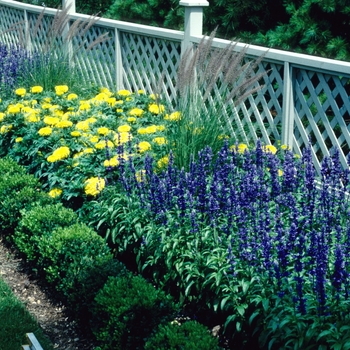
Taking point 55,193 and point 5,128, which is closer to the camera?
point 55,193

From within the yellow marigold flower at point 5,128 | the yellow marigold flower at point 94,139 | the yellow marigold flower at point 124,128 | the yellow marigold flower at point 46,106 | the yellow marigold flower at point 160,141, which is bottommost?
the yellow marigold flower at point 5,128

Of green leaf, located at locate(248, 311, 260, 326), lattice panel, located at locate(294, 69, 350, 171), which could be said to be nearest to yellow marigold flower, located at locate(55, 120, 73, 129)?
lattice panel, located at locate(294, 69, 350, 171)

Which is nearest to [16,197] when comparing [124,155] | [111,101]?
[124,155]

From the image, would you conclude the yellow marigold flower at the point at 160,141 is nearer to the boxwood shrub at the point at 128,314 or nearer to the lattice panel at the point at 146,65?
the lattice panel at the point at 146,65

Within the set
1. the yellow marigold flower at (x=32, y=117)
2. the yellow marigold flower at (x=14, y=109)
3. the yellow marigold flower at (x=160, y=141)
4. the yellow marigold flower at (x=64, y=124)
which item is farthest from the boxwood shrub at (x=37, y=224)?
the yellow marigold flower at (x=14, y=109)

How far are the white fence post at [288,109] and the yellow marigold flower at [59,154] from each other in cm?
189

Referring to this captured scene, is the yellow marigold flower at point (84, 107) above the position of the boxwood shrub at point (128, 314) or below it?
above

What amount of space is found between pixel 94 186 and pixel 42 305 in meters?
1.04

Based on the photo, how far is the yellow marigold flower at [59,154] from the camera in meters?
5.99

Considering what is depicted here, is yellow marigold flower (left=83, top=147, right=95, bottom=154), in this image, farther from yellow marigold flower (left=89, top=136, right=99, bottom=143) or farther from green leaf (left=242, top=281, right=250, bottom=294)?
green leaf (left=242, top=281, right=250, bottom=294)

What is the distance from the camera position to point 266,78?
6.23 m

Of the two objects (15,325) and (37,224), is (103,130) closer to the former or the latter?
(37,224)

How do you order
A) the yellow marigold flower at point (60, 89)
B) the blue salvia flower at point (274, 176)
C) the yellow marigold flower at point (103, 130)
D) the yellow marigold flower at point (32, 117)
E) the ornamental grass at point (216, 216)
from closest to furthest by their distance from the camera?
the ornamental grass at point (216, 216)
the blue salvia flower at point (274, 176)
the yellow marigold flower at point (103, 130)
the yellow marigold flower at point (32, 117)
the yellow marigold flower at point (60, 89)

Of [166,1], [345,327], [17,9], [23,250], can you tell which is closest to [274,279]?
[345,327]
